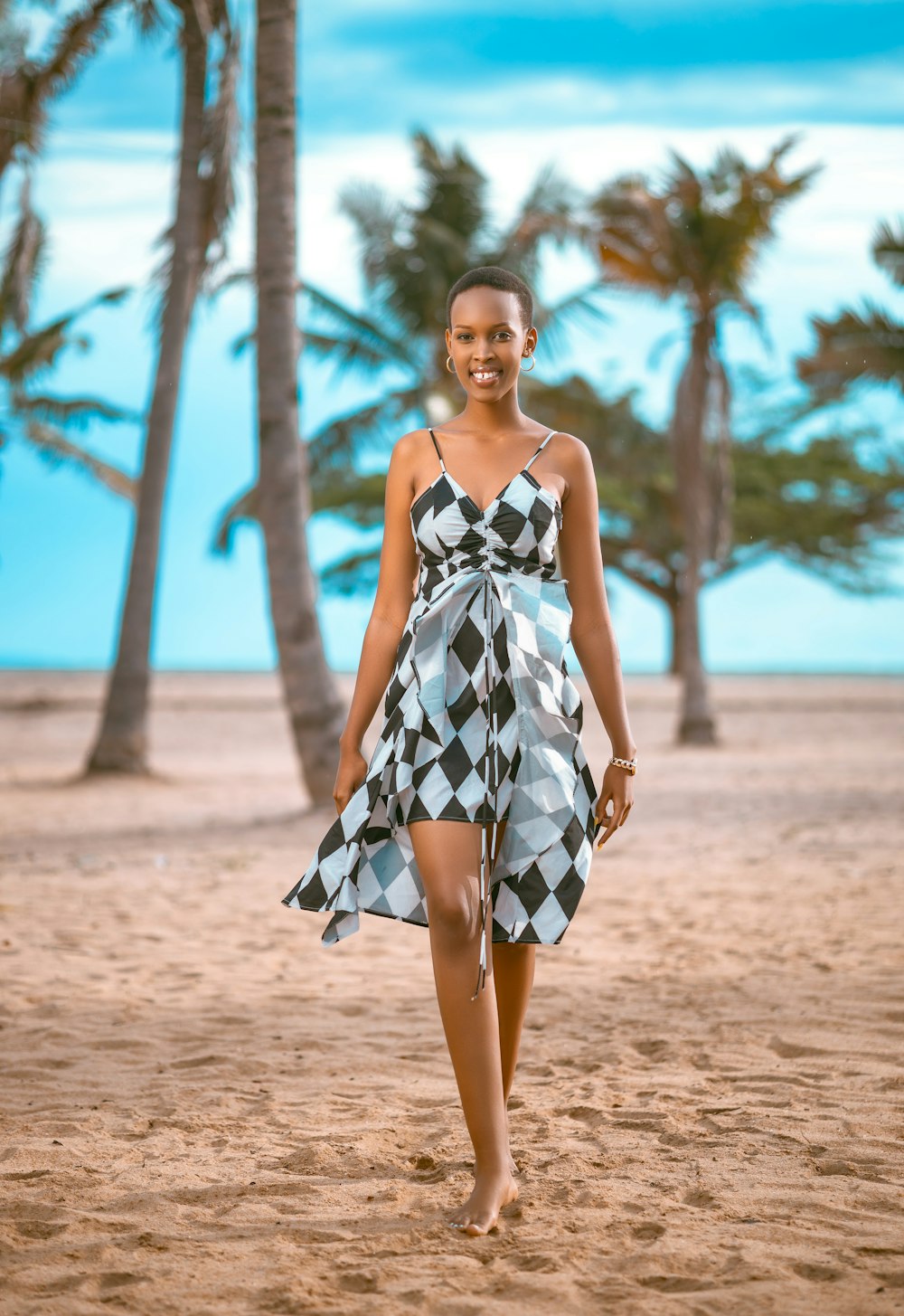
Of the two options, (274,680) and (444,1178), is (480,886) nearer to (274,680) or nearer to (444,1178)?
(444,1178)

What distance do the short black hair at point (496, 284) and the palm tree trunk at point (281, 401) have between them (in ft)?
22.6

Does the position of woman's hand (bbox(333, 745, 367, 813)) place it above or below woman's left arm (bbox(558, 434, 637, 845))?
below

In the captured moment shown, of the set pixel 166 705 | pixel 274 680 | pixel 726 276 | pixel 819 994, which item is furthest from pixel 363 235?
pixel 819 994

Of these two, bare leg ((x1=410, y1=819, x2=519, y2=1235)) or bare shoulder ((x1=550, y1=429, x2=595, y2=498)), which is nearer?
bare leg ((x1=410, y1=819, x2=519, y2=1235))

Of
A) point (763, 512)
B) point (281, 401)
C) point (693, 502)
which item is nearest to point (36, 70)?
point (281, 401)

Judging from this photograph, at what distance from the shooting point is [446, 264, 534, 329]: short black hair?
2.96 m

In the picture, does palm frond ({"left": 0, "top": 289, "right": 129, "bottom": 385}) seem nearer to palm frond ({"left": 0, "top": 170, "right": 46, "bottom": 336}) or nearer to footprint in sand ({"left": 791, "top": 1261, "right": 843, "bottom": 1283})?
palm frond ({"left": 0, "top": 170, "right": 46, "bottom": 336})

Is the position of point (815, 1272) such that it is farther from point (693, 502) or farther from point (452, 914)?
point (693, 502)

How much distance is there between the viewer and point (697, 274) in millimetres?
16391

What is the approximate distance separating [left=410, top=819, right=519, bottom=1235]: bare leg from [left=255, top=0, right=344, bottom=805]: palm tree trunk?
23.2 ft

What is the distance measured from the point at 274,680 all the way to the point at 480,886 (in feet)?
93.4

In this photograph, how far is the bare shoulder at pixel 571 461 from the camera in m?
3.00

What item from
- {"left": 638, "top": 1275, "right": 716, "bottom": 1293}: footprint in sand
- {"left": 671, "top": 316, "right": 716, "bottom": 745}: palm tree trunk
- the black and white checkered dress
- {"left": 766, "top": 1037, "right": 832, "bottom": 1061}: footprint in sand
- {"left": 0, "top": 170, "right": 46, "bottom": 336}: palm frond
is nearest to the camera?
{"left": 638, "top": 1275, "right": 716, "bottom": 1293}: footprint in sand

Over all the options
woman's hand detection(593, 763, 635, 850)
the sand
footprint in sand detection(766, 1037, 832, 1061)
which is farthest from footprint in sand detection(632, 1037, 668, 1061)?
woman's hand detection(593, 763, 635, 850)
